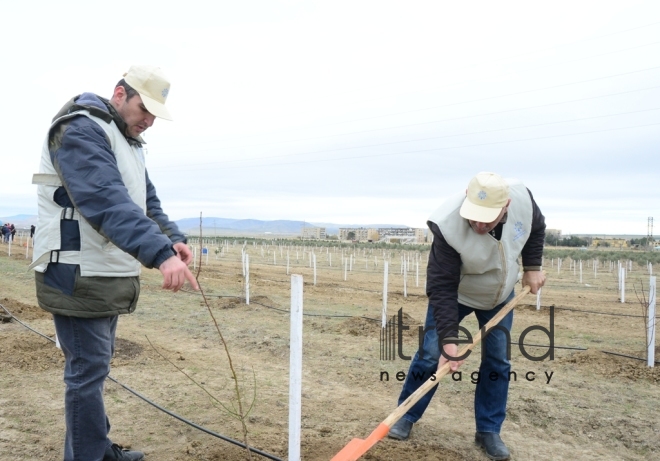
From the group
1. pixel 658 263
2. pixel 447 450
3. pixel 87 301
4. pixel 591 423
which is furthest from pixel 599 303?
pixel 658 263

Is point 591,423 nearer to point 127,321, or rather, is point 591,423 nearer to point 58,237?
point 58,237

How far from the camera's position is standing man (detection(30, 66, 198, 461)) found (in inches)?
77.6

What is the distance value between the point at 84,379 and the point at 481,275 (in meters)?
2.20

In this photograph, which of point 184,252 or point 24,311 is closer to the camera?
point 184,252

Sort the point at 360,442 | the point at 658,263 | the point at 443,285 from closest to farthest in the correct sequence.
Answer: the point at 360,442 → the point at 443,285 → the point at 658,263

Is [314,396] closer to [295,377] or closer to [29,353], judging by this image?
[295,377]

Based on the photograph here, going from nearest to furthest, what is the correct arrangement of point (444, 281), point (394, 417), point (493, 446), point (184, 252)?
point (184, 252)
point (394, 417)
point (444, 281)
point (493, 446)

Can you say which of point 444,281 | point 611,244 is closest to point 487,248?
point 444,281

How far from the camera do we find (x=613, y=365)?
18.3ft

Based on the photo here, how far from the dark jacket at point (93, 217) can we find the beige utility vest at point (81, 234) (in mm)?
25

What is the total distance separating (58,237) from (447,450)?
2.46 m

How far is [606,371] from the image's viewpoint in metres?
5.41

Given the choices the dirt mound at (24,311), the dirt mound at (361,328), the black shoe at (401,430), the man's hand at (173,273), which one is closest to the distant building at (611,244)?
the dirt mound at (361,328)

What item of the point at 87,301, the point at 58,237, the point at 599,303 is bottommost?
the point at 599,303
